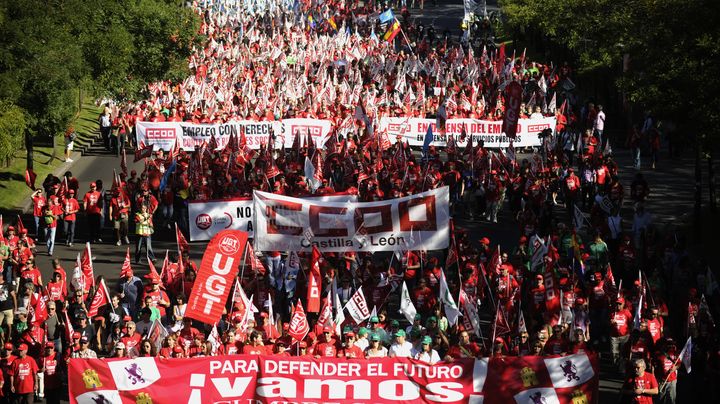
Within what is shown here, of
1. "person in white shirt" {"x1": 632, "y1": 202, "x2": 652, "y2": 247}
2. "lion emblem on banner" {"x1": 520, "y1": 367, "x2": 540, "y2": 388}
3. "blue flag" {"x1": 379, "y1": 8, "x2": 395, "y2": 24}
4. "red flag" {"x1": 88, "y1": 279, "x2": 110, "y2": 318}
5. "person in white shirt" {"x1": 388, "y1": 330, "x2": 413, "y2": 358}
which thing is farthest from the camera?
"blue flag" {"x1": 379, "y1": 8, "x2": 395, "y2": 24}

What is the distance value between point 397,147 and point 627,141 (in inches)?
374

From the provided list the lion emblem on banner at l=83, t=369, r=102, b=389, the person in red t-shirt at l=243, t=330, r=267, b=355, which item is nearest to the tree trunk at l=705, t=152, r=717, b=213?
the person in red t-shirt at l=243, t=330, r=267, b=355

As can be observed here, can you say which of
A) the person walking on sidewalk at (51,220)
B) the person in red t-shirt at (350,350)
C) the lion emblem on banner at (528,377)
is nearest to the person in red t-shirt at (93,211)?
the person walking on sidewalk at (51,220)

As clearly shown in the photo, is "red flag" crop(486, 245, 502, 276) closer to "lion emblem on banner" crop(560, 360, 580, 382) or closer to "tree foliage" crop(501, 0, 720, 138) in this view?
"lion emblem on banner" crop(560, 360, 580, 382)

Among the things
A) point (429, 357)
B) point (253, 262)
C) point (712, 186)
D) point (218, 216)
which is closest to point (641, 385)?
point (429, 357)

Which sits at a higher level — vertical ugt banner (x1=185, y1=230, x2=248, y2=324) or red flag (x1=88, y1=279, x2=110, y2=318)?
vertical ugt banner (x1=185, y1=230, x2=248, y2=324)

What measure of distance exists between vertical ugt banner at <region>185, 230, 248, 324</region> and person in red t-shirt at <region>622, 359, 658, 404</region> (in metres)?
5.47

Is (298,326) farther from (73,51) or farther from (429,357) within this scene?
(73,51)

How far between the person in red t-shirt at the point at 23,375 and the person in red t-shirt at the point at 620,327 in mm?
8260

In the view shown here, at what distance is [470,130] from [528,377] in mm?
22558

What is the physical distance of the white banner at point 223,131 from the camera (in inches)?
1470

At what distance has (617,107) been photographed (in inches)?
1778

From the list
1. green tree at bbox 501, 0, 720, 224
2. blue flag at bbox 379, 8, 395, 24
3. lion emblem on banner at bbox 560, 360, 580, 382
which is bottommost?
lion emblem on banner at bbox 560, 360, 580, 382

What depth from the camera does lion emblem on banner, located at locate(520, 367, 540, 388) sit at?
15812 mm
